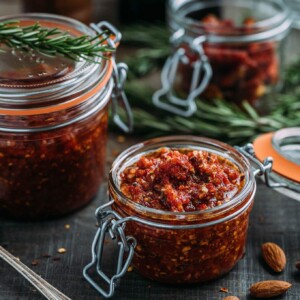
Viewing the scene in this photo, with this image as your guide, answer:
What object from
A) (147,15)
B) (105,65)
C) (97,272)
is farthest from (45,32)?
(147,15)

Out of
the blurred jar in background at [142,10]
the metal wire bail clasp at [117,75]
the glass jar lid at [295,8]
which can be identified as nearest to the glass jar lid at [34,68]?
the metal wire bail clasp at [117,75]

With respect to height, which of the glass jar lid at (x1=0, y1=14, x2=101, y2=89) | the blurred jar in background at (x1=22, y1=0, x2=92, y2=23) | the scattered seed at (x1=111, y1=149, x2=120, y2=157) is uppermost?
the glass jar lid at (x1=0, y1=14, x2=101, y2=89)

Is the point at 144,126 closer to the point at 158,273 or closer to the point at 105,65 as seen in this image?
the point at 105,65

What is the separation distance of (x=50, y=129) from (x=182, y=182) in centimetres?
42

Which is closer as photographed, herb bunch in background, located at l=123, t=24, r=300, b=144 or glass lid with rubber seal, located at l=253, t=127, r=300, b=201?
glass lid with rubber seal, located at l=253, t=127, r=300, b=201

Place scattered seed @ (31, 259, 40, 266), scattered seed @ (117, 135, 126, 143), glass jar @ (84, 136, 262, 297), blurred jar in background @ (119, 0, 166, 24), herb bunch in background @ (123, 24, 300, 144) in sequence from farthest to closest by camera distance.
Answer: blurred jar in background @ (119, 0, 166, 24) → scattered seed @ (117, 135, 126, 143) → herb bunch in background @ (123, 24, 300, 144) → scattered seed @ (31, 259, 40, 266) → glass jar @ (84, 136, 262, 297)

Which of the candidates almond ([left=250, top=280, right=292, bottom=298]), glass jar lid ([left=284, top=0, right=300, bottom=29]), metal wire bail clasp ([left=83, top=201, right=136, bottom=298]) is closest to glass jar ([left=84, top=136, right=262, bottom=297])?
metal wire bail clasp ([left=83, top=201, right=136, bottom=298])

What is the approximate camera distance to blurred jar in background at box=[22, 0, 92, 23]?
3033mm

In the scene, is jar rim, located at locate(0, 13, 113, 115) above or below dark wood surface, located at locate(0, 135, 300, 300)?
above

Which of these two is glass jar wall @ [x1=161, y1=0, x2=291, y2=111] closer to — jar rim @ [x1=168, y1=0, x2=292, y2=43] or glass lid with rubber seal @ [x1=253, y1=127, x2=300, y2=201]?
jar rim @ [x1=168, y1=0, x2=292, y2=43]

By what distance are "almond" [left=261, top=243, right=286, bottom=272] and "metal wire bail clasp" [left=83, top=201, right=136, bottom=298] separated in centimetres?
41

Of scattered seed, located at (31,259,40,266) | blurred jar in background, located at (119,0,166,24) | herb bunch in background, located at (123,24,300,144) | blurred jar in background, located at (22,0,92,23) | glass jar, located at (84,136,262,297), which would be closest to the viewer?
glass jar, located at (84,136,262,297)

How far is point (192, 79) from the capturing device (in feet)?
9.45

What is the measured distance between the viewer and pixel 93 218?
2.33 meters
